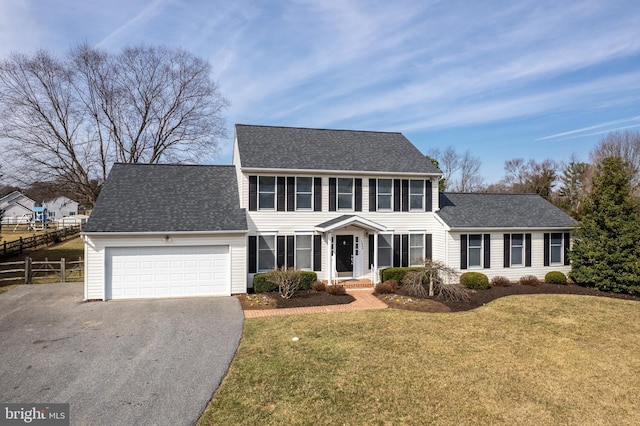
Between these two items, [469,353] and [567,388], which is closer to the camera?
[567,388]

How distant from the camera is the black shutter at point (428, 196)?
17547 millimetres

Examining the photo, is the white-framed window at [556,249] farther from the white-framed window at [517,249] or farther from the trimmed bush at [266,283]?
the trimmed bush at [266,283]

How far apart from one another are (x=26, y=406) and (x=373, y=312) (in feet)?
30.7

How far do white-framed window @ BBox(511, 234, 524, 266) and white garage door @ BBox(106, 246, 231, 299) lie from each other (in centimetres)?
1395

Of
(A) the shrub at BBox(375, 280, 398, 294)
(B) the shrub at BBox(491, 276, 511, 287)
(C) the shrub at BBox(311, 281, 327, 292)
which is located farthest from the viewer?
(B) the shrub at BBox(491, 276, 511, 287)

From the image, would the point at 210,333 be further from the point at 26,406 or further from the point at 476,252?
the point at 476,252

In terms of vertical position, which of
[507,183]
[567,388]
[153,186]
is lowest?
[567,388]

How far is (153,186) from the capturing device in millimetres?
16562

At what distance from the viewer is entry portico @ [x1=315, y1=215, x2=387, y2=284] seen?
51.7 ft

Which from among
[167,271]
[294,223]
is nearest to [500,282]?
[294,223]

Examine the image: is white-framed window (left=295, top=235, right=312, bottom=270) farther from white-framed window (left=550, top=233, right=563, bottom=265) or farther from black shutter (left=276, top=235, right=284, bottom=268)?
white-framed window (left=550, top=233, right=563, bottom=265)

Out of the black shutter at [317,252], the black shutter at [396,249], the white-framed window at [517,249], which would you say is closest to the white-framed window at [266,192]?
the black shutter at [317,252]

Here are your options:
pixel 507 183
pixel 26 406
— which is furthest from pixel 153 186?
pixel 507 183

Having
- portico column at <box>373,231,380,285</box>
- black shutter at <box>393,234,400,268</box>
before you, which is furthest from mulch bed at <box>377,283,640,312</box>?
black shutter at <box>393,234,400,268</box>
